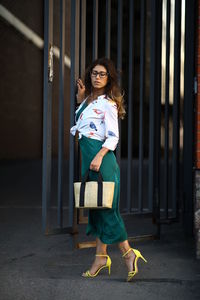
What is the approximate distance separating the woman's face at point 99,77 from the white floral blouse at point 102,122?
3.8 inches

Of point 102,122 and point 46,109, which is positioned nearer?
point 102,122

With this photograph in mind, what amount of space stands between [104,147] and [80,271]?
96 centimetres

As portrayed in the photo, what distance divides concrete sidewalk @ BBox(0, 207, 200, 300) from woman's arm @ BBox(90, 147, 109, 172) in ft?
2.55

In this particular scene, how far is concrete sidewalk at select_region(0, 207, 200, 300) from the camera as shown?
3.32 metres

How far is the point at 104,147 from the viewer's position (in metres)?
3.59

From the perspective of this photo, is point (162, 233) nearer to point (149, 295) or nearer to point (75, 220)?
point (75, 220)

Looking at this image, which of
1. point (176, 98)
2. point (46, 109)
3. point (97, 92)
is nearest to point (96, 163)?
point (97, 92)

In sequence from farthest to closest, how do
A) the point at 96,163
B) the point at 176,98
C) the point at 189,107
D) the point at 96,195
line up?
the point at 176,98 < the point at 189,107 < the point at 96,163 < the point at 96,195

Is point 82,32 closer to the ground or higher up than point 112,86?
higher up

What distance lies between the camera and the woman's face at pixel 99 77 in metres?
3.76

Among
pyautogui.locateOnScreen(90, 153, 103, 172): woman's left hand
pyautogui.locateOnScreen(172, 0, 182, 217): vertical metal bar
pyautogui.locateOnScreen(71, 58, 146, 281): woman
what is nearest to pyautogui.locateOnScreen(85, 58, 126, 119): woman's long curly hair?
pyautogui.locateOnScreen(71, 58, 146, 281): woman

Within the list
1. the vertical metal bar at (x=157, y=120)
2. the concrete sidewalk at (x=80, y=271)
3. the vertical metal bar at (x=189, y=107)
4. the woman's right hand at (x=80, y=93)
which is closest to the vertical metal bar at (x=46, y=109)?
the woman's right hand at (x=80, y=93)

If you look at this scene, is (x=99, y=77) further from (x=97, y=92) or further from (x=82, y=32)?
(x=82, y=32)

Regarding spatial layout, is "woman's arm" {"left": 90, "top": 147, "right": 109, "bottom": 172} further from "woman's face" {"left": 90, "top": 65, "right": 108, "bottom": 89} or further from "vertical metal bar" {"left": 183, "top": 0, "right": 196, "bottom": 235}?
"vertical metal bar" {"left": 183, "top": 0, "right": 196, "bottom": 235}
